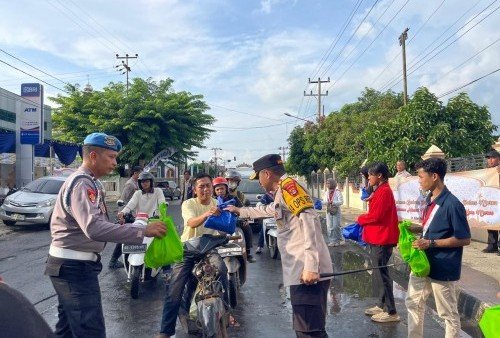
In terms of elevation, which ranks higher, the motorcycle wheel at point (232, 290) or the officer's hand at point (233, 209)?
the officer's hand at point (233, 209)

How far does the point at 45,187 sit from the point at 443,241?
1415cm

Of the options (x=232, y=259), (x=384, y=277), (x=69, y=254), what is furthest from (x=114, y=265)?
(x=69, y=254)

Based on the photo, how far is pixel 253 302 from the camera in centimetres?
677

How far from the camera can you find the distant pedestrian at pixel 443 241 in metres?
4.20

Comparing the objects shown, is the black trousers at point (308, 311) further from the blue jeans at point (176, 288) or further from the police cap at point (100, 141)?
the police cap at point (100, 141)

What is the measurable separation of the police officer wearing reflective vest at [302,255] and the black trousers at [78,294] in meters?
1.36

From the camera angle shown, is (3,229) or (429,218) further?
(3,229)

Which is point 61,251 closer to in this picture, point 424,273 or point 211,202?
point 211,202

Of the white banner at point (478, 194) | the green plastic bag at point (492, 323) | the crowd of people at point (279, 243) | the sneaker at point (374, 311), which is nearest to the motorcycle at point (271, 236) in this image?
the white banner at point (478, 194)

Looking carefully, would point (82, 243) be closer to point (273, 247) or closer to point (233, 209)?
point (233, 209)

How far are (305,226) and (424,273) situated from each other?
1397mm

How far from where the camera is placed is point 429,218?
445 cm

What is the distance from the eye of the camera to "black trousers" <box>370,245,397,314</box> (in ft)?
18.9

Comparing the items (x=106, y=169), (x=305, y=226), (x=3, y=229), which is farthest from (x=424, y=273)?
(x=3, y=229)
